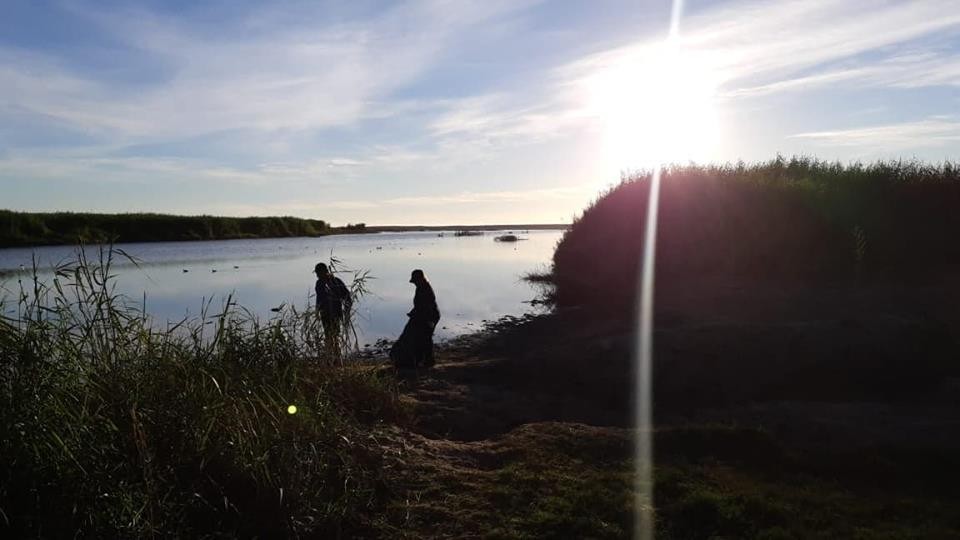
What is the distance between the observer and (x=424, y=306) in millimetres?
11531

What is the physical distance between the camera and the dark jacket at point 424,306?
37.8ft

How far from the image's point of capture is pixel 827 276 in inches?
814

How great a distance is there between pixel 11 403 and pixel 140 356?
3.34 feet

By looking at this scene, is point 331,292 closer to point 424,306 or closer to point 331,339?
point 331,339

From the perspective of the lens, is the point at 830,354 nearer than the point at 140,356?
No

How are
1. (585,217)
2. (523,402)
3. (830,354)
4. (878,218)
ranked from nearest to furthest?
(523,402)
(830,354)
(878,218)
(585,217)

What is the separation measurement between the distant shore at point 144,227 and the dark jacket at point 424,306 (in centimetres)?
2163

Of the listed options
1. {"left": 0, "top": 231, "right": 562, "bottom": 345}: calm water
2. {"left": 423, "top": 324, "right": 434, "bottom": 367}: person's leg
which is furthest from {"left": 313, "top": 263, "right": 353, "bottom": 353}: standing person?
{"left": 423, "top": 324, "right": 434, "bottom": 367}: person's leg

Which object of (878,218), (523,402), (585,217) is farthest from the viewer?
(585,217)

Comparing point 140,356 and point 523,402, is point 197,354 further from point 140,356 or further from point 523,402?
point 523,402

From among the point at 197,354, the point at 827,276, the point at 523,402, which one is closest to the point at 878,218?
the point at 827,276

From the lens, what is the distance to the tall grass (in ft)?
14.3

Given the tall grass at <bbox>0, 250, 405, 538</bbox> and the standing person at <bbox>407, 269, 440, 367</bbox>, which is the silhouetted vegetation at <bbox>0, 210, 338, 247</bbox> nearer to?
the standing person at <bbox>407, 269, 440, 367</bbox>

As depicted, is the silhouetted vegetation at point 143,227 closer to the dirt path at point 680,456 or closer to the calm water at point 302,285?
the calm water at point 302,285
